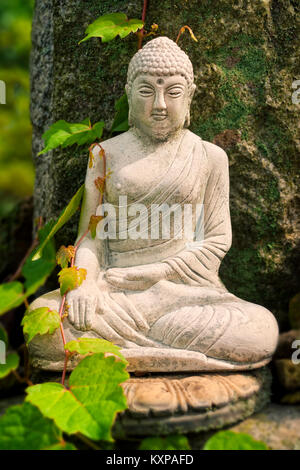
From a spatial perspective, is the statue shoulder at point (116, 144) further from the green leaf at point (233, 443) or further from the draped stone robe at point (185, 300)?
the green leaf at point (233, 443)

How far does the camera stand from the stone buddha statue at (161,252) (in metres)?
2.56

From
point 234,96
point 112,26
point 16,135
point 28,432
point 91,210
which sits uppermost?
point 112,26

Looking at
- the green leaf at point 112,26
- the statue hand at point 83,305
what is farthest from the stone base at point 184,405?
the green leaf at point 112,26

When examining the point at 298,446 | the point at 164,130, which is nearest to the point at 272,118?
the point at 164,130

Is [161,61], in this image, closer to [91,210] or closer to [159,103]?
[159,103]

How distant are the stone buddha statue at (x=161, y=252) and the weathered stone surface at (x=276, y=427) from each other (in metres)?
0.24

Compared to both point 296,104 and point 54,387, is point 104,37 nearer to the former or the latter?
point 296,104

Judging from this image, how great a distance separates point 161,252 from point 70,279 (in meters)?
0.54

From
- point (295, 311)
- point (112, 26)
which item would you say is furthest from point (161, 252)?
point (112, 26)

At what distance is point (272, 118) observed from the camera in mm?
3398

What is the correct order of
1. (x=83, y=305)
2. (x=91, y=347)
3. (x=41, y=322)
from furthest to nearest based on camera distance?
(x=83, y=305) < (x=41, y=322) < (x=91, y=347)

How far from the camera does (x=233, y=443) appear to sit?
2.08m
